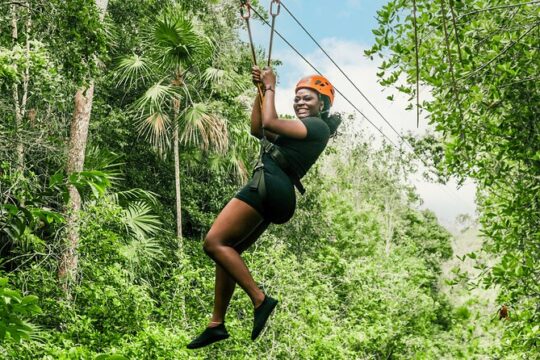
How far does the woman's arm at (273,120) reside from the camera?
9.18 feet

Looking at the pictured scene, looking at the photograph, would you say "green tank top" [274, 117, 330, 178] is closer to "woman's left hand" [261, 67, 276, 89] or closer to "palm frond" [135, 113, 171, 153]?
"woman's left hand" [261, 67, 276, 89]

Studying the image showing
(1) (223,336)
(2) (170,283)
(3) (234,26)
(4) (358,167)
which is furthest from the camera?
(4) (358,167)

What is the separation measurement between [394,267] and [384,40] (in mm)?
14977

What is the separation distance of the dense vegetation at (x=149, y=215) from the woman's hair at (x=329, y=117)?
41.9 inches

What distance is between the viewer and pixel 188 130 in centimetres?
1310

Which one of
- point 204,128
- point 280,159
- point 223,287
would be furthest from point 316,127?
point 204,128

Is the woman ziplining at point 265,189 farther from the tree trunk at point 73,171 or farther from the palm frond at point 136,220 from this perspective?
the palm frond at point 136,220

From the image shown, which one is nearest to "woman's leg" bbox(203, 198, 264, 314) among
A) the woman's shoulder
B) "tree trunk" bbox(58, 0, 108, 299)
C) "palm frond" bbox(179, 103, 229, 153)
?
the woman's shoulder

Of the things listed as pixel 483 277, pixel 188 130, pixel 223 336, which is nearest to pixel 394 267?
pixel 188 130

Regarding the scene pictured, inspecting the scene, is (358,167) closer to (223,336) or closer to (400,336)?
(400,336)

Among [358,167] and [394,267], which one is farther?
[358,167]

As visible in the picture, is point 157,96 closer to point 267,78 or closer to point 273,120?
point 267,78

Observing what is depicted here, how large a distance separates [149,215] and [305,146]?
9.45 metres

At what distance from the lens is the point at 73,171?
10.6 metres
